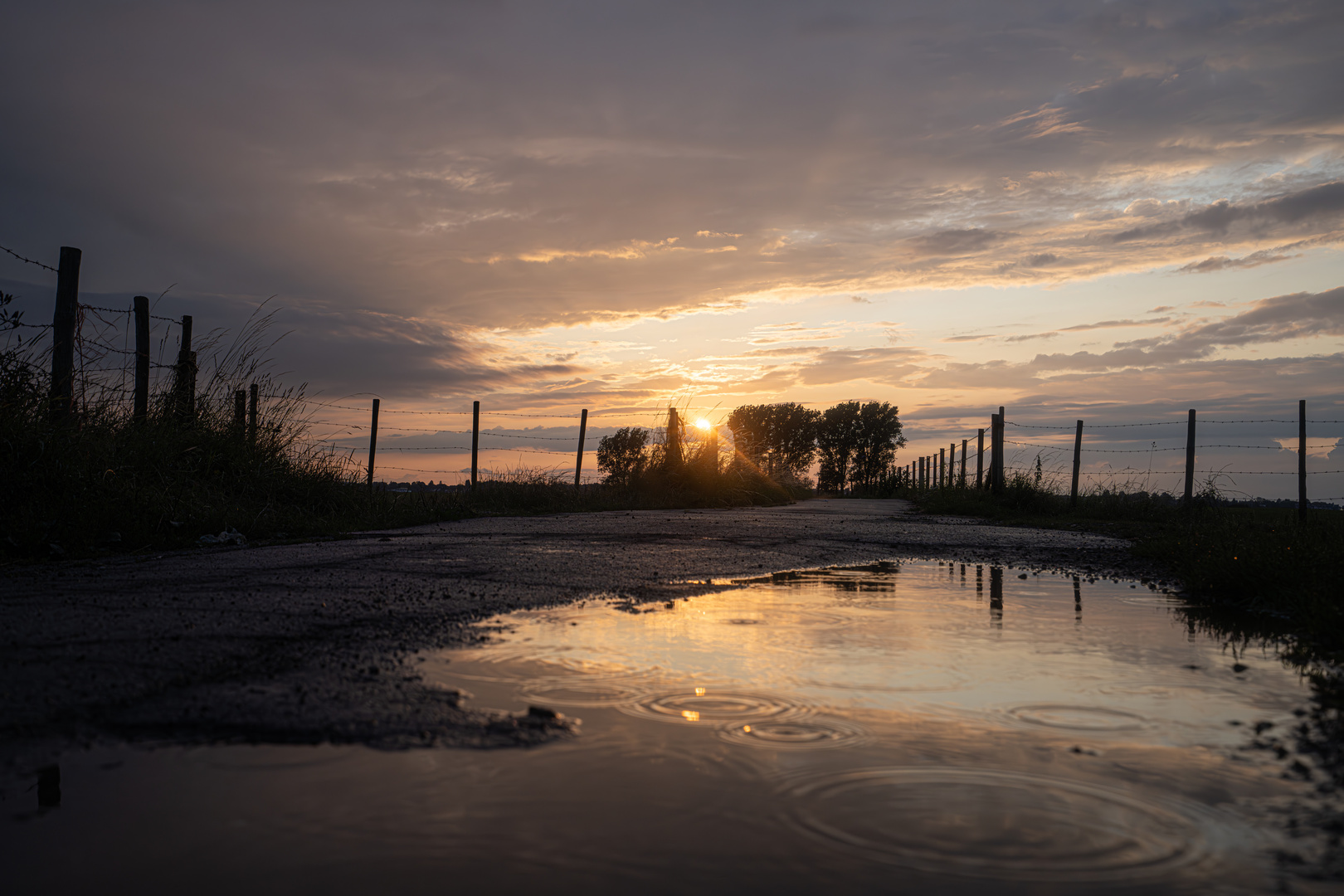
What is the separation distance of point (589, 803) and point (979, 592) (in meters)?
3.70

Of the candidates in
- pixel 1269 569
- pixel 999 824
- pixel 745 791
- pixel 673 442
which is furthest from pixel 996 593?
pixel 673 442

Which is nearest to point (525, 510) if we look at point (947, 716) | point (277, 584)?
point (277, 584)

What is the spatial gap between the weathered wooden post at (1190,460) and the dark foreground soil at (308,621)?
856cm

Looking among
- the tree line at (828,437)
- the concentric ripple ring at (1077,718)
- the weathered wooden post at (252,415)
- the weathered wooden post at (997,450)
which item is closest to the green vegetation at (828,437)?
the tree line at (828,437)

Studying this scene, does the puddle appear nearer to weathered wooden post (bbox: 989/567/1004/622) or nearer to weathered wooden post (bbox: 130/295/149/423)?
weathered wooden post (bbox: 989/567/1004/622)

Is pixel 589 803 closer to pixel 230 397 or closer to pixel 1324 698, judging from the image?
pixel 1324 698

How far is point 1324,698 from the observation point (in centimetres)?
252

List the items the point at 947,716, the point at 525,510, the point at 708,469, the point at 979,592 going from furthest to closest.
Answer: the point at 708,469 → the point at 525,510 → the point at 979,592 → the point at 947,716

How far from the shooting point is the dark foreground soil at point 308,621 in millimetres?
2049

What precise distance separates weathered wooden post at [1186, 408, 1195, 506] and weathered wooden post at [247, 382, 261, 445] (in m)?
14.6

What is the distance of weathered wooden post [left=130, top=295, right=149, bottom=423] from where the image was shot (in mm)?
8344

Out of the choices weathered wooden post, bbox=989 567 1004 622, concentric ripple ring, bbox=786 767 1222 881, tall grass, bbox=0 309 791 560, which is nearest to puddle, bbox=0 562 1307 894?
concentric ripple ring, bbox=786 767 1222 881

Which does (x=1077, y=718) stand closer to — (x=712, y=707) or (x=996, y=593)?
(x=712, y=707)

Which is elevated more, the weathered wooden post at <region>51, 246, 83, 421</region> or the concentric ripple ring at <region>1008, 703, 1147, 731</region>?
the weathered wooden post at <region>51, 246, 83, 421</region>
